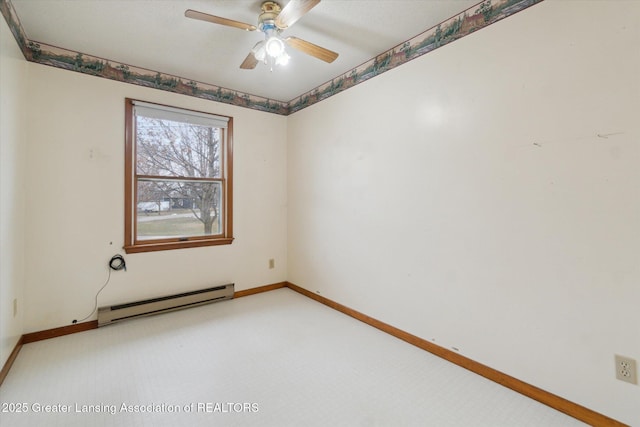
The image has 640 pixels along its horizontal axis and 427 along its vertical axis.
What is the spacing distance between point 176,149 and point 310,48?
201 centimetres

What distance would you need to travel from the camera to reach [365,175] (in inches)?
115

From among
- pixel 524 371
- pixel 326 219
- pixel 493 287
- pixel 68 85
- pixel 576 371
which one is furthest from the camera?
pixel 326 219

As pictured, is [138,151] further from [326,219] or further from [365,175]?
[365,175]

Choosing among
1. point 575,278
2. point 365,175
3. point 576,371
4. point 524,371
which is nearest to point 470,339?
point 524,371

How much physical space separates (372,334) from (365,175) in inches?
60.9

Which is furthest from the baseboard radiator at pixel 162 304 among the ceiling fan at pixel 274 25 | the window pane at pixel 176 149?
the ceiling fan at pixel 274 25

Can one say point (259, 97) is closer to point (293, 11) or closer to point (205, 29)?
point (205, 29)

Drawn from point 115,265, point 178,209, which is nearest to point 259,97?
point 178,209

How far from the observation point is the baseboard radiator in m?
2.78

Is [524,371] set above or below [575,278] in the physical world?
below

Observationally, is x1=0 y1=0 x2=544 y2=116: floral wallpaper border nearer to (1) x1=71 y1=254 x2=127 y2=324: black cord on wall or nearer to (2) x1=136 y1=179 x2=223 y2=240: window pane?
(2) x1=136 y1=179 x2=223 y2=240: window pane

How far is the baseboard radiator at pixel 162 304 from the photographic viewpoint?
2781mm

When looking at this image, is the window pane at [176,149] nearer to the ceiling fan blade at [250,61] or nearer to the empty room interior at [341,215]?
the empty room interior at [341,215]

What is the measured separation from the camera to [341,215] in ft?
10.6
